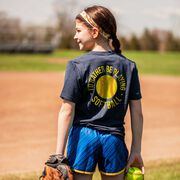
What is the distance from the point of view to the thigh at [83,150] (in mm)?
3135

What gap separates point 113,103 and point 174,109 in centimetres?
846

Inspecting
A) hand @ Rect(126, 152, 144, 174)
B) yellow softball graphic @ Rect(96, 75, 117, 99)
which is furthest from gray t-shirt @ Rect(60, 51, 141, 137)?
hand @ Rect(126, 152, 144, 174)

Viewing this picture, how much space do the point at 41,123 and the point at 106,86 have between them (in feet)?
19.8

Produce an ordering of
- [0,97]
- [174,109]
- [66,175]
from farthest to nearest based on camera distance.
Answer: [0,97], [174,109], [66,175]

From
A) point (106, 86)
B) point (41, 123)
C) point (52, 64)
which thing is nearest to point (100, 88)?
point (106, 86)

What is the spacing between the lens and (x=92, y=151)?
3143 millimetres

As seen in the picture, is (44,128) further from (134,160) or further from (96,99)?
(96,99)

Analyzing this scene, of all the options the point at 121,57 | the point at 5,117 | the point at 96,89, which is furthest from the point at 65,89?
the point at 5,117

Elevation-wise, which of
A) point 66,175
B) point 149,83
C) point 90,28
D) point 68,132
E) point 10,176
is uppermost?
point 90,28

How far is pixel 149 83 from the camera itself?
1691cm

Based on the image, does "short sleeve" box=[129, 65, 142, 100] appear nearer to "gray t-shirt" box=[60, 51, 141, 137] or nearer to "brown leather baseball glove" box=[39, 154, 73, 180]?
"gray t-shirt" box=[60, 51, 141, 137]

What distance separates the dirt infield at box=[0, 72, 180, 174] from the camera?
6.67m

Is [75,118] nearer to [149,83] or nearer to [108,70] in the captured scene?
[108,70]

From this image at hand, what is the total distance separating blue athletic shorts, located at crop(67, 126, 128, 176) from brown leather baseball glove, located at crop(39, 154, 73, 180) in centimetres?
8
